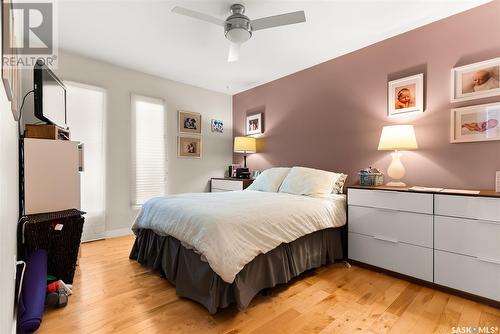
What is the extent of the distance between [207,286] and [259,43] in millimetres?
2625

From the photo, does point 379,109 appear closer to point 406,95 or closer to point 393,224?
point 406,95

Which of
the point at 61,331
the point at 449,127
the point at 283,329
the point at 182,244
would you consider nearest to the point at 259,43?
the point at 449,127

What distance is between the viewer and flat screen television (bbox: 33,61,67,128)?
7.33ft

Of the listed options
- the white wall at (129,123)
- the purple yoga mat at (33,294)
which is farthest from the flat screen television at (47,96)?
the purple yoga mat at (33,294)

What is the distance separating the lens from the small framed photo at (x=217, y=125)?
15.3 ft

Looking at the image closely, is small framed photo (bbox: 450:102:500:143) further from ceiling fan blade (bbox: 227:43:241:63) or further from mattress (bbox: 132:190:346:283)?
ceiling fan blade (bbox: 227:43:241:63)

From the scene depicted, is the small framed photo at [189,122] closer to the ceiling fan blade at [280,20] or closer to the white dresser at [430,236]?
the ceiling fan blade at [280,20]

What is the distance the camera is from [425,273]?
6.88 ft

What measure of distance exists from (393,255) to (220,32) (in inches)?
113

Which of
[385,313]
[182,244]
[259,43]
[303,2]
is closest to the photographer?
[385,313]

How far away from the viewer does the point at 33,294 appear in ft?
5.10

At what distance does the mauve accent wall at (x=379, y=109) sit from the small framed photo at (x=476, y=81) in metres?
0.05

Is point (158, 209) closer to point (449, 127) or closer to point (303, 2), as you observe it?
point (303, 2)

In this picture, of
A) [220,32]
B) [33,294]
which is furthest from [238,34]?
[33,294]
